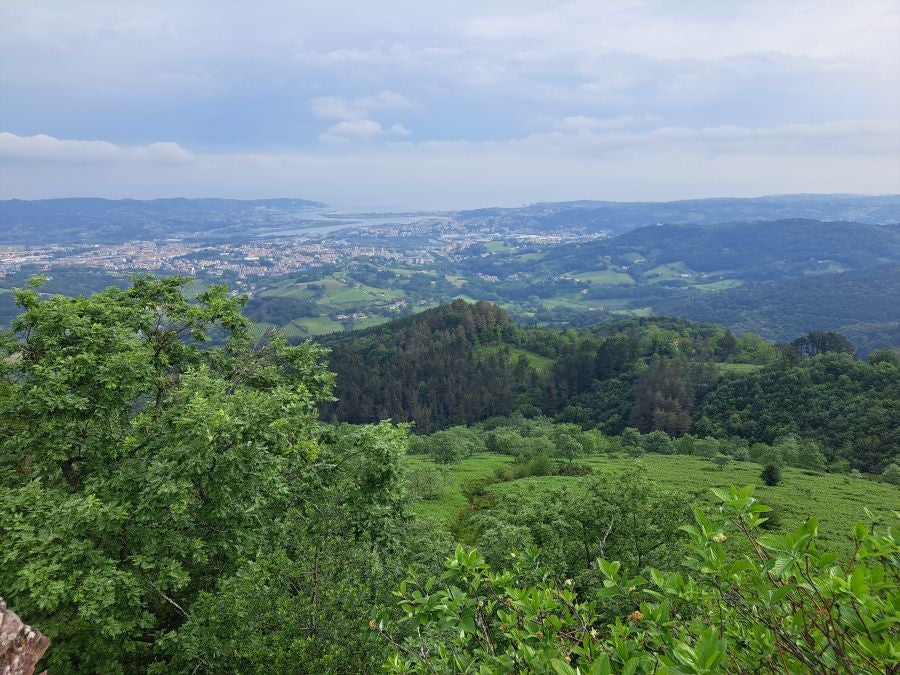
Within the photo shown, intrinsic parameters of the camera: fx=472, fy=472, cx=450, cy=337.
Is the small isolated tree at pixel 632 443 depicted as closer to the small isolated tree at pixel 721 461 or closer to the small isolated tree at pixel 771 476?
the small isolated tree at pixel 721 461

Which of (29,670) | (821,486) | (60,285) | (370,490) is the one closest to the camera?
(29,670)

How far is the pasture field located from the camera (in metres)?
29.2

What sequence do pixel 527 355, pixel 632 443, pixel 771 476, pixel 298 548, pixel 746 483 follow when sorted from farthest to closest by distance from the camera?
pixel 527 355
pixel 632 443
pixel 771 476
pixel 746 483
pixel 298 548

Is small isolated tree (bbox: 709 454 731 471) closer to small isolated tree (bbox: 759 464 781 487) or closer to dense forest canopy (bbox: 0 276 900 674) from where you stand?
small isolated tree (bbox: 759 464 781 487)

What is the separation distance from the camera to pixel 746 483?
27.0 metres

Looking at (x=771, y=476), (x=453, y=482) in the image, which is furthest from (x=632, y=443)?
(x=453, y=482)

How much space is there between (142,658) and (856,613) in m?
16.6

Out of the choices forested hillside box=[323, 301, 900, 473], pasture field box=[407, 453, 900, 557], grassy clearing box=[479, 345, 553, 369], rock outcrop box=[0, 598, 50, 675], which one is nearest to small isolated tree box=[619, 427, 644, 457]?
pasture field box=[407, 453, 900, 557]

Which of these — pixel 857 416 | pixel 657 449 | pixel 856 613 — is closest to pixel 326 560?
pixel 856 613

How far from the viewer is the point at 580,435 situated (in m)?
60.2

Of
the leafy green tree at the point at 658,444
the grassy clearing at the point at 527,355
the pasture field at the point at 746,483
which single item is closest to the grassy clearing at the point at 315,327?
the grassy clearing at the point at 527,355

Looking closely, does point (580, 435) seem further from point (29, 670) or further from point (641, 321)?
point (641, 321)

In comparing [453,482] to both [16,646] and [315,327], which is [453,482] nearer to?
[16,646]

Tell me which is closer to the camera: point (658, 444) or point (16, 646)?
point (16, 646)
